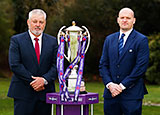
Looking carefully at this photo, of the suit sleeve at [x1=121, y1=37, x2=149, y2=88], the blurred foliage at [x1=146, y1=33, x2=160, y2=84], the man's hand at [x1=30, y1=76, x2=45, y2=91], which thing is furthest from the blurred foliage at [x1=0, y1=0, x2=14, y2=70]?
the suit sleeve at [x1=121, y1=37, x2=149, y2=88]

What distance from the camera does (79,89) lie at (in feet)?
16.0

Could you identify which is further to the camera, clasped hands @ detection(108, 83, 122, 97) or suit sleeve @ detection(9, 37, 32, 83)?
suit sleeve @ detection(9, 37, 32, 83)

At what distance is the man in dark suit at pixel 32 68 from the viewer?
4938 mm

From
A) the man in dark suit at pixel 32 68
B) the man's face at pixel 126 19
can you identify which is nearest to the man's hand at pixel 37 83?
the man in dark suit at pixel 32 68

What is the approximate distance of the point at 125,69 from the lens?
4.88 m

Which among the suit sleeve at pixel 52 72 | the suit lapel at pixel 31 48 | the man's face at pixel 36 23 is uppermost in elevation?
the man's face at pixel 36 23

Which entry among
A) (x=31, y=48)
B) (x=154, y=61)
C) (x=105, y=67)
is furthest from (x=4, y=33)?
(x=105, y=67)

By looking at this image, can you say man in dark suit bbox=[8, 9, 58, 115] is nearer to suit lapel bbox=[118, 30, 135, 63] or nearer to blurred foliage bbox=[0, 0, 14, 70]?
suit lapel bbox=[118, 30, 135, 63]

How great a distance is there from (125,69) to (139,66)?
7.9 inches

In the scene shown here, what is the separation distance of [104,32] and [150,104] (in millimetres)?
8453

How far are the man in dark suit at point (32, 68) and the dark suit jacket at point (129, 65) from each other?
78 cm

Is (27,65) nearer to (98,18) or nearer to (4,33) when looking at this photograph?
(98,18)

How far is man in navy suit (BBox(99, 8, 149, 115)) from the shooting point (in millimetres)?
4789

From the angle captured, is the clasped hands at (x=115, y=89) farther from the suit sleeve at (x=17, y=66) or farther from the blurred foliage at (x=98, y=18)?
the blurred foliage at (x=98, y=18)
